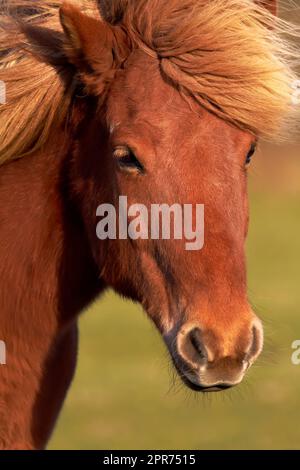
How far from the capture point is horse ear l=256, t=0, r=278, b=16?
432 cm

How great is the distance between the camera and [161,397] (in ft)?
39.5

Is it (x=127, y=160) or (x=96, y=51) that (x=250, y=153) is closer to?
(x=127, y=160)

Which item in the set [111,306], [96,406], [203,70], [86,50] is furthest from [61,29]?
[111,306]

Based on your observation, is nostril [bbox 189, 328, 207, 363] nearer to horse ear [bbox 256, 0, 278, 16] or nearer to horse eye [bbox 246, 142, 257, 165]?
horse eye [bbox 246, 142, 257, 165]

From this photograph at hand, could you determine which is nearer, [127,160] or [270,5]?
[127,160]

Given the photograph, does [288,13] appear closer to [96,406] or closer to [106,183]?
[106,183]

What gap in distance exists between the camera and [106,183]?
4055 millimetres

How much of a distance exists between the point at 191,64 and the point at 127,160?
16.9 inches

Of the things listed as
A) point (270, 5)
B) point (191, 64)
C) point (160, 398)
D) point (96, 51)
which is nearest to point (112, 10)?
point (96, 51)

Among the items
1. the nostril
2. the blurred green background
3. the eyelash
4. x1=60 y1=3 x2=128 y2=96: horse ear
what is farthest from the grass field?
x1=60 y1=3 x2=128 y2=96: horse ear

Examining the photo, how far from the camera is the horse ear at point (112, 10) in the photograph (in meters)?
4.20

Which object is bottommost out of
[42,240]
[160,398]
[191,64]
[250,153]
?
[160,398]

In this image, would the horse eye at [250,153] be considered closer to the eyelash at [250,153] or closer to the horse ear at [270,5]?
the eyelash at [250,153]

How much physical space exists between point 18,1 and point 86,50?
1.59 feet
